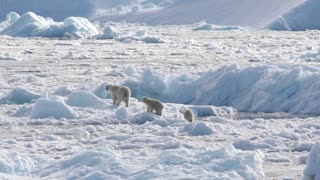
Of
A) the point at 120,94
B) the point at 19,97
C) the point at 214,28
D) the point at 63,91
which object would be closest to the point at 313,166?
the point at 120,94

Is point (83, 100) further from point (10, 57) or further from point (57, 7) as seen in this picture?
point (57, 7)

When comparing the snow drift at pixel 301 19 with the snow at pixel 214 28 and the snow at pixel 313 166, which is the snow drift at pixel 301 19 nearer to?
the snow at pixel 214 28

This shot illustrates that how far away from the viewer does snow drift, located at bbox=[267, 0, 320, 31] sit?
43.1 m

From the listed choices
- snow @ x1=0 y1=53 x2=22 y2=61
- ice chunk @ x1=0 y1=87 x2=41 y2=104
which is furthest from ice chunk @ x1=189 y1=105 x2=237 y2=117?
snow @ x1=0 y1=53 x2=22 y2=61

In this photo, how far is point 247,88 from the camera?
13.4 m

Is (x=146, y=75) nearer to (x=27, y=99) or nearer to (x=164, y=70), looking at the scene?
(x=27, y=99)

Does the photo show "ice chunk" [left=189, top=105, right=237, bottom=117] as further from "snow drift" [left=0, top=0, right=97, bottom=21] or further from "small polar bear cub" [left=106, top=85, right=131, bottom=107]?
"snow drift" [left=0, top=0, right=97, bottom=21]

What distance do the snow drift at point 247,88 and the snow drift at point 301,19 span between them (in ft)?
96.6

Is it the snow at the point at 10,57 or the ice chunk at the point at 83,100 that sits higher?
the snow at the point at 10,57

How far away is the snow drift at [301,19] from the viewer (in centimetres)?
4312

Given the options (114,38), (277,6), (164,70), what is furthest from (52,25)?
(164,70)

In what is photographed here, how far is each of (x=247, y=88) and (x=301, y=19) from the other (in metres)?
31.3

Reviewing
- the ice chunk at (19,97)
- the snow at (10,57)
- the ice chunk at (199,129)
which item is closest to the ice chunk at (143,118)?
the ice chunk at (199,129)

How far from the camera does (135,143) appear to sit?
8.94m
